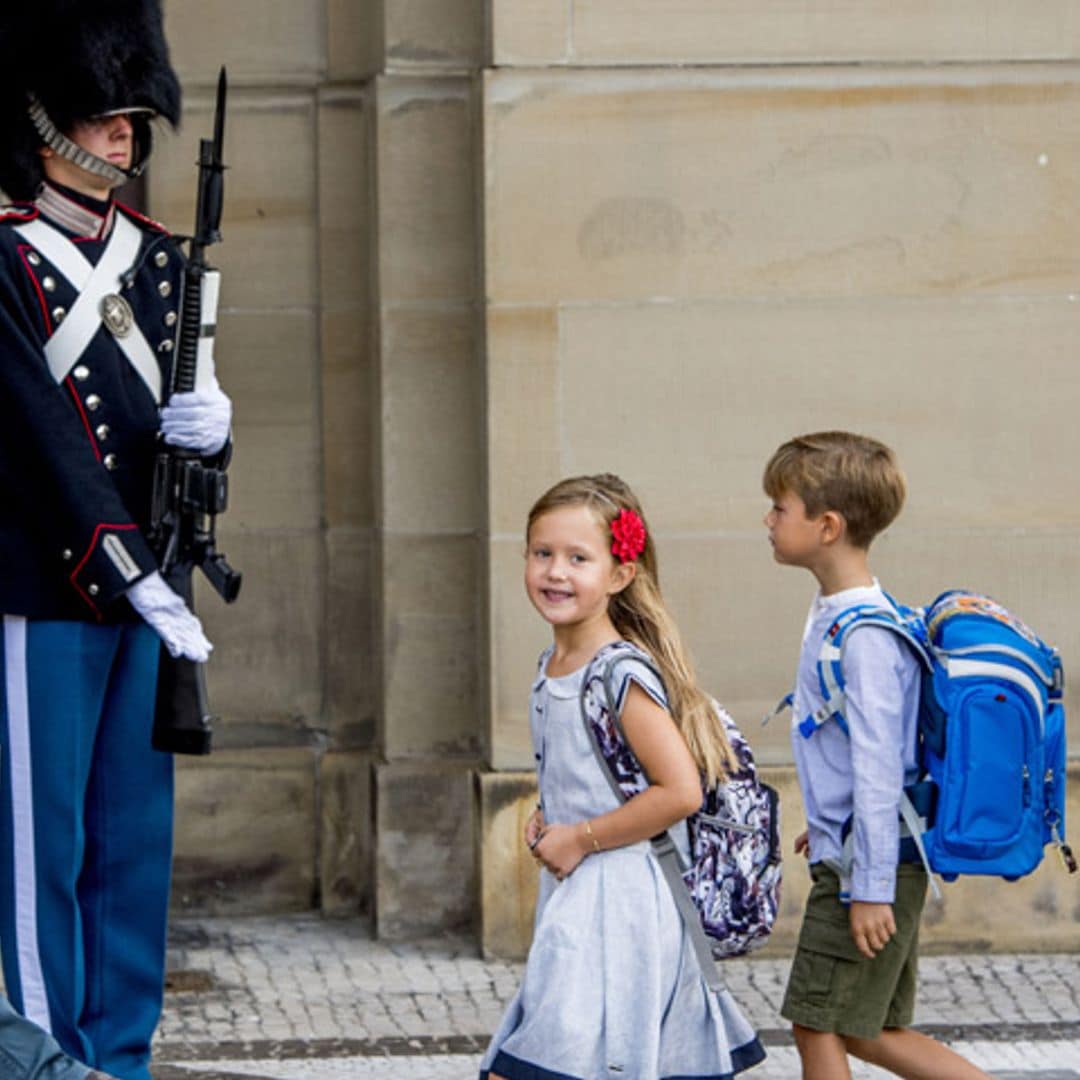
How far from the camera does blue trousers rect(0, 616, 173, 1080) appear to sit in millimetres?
4922

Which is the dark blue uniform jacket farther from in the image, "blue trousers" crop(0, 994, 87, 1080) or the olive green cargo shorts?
the olive green cargo shorts

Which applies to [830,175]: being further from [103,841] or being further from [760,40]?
[103,841]

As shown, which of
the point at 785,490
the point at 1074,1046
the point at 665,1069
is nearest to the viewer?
the point at 665,1069

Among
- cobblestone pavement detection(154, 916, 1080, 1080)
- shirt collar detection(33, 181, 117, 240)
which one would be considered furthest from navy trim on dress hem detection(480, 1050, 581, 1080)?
shirt collar detection(33, 181, 117, 240)

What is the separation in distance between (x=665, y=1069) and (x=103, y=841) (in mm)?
1255

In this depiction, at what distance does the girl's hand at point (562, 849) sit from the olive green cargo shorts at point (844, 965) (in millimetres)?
520

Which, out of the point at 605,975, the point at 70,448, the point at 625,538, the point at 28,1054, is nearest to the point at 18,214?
the point at 70,448

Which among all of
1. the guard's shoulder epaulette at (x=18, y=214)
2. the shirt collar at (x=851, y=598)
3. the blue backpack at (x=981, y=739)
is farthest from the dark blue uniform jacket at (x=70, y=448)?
the blue backpack at (x=981, y=739)

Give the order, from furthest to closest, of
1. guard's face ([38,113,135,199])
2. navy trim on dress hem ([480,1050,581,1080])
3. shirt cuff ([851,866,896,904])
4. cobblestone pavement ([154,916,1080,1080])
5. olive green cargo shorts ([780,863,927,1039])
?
cobblestone pavement ([154,916,1080,1080]) < guard's face ([38,113,135,199]) < olive green cargo shorts ([780,863,927,1039]) < shirt cuff ([851,866,896,904]) < navy trim on dress hem ([480,1050,581,1080])

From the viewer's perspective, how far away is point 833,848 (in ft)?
15.4

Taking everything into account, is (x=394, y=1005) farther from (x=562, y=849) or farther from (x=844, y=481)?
(x=844, y=481)

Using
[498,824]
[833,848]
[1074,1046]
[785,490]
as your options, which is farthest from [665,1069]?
[498,824]

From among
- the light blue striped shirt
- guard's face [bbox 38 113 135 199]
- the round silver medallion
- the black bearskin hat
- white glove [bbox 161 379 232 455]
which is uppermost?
the black bearskin hat

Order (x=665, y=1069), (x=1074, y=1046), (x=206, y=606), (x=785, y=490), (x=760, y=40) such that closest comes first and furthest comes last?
1. (x=665, y=1069)
2. (x=785, y=490)
3. (x=1074, y=1046)
4. (x=760, y=40)
5. (x=206, y=606)
